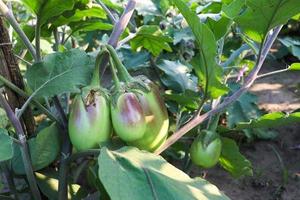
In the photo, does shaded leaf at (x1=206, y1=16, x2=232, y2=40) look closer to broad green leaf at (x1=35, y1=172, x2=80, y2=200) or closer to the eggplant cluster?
the eggplant cluster

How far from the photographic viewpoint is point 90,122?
0.71 meters

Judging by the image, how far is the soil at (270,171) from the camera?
141 cm

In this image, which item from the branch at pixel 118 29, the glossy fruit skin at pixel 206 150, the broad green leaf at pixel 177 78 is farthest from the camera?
the broad green leaf at pixel 177 78

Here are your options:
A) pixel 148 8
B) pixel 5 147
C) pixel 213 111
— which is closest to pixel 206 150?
pixel 213 111

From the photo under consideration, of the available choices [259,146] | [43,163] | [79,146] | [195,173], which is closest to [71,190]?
[43,163]

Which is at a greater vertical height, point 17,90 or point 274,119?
point 17,90

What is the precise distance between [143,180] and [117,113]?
0.12 meters

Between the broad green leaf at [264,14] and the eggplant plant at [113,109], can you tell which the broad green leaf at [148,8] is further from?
the broad green leaf at [264,14]

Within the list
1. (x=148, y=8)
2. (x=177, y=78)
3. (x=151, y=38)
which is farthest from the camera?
(x=148, y=8)

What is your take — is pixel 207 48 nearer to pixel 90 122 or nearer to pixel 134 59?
pixel 90 122

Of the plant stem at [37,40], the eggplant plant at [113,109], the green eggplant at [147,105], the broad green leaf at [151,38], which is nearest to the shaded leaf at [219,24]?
the eggplant plant at [113,109]

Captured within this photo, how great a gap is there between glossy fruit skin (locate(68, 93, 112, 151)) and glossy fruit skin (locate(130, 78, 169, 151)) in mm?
61

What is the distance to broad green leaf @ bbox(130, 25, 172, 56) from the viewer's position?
3.07 ft

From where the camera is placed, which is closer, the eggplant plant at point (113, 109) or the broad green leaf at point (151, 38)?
the eggplant plant at point (113, 109)
